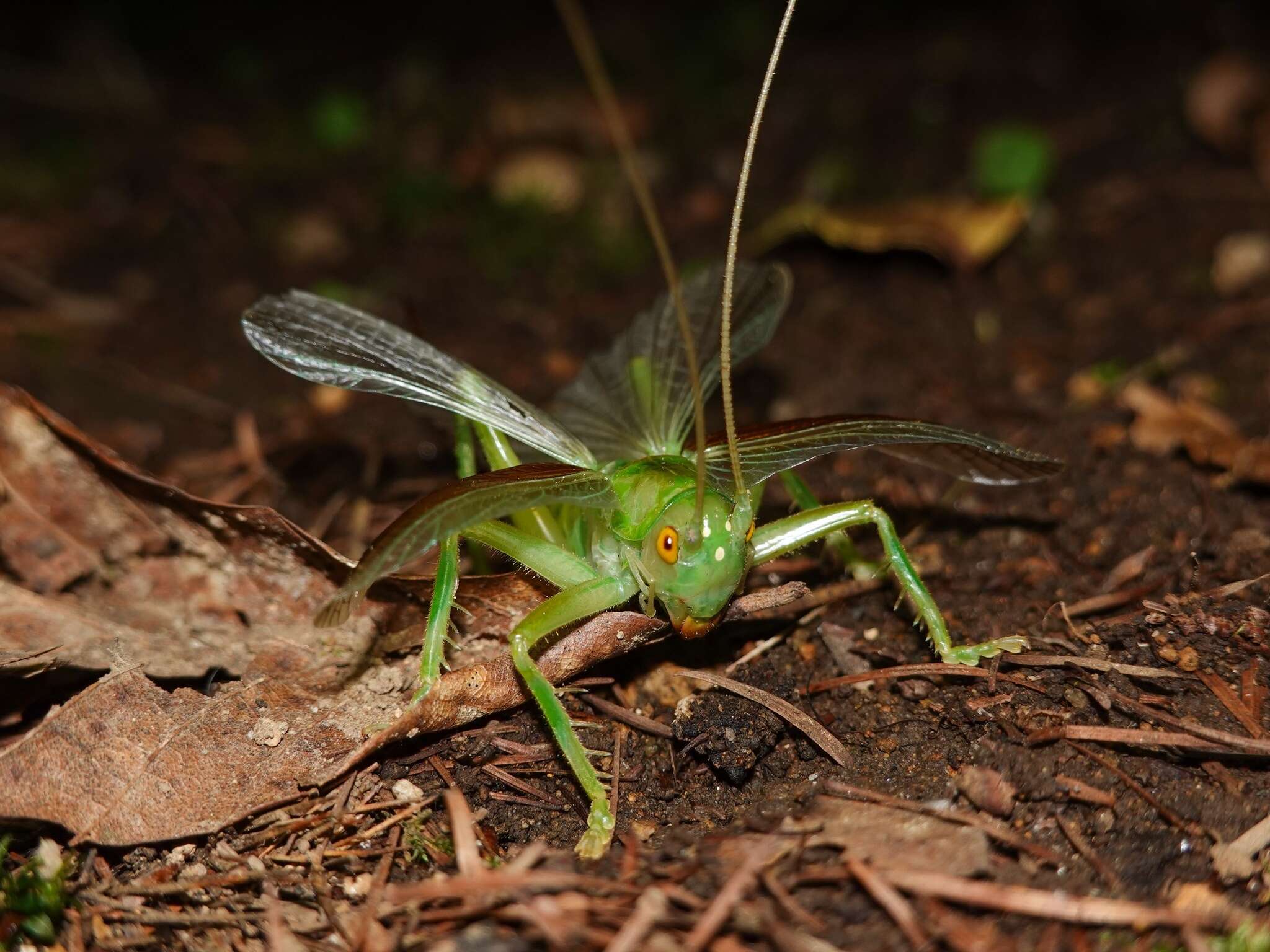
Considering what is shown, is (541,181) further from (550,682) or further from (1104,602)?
(1104,602)

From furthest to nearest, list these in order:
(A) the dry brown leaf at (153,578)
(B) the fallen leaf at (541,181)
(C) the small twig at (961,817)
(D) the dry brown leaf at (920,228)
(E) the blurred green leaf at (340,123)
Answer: (E) the blurred green leaf at (340,123) → (B) the fallen leaf at (541,181) → (D) the dry brown leaf at (920,228) → (A) the dry brown leaf at (153,578) → (C) the small twig at (961,817)

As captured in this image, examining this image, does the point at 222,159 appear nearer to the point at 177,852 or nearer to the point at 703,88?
the point at 703,88

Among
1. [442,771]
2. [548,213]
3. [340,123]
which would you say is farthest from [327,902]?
[340,123]

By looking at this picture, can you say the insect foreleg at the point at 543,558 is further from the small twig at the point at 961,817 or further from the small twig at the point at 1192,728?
the small twig at the point at 1192,728

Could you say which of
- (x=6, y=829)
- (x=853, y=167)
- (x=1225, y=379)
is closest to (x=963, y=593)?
(x=1225, y=379)

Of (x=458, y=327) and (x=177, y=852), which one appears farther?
(x=458, y=327)

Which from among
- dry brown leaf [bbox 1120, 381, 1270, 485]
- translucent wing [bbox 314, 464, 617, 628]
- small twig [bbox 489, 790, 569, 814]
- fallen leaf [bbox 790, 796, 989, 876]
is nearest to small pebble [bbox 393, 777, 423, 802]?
small twig [bbox 489, 790, 569, 814]

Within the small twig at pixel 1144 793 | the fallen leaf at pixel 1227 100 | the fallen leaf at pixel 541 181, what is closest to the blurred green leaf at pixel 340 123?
the fallen leaf at pixel 541 181
